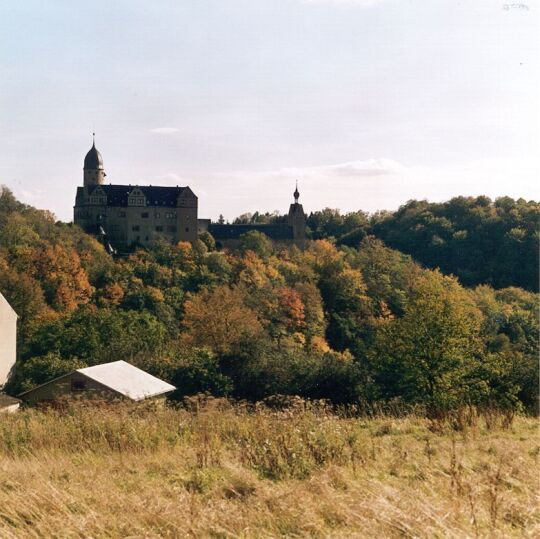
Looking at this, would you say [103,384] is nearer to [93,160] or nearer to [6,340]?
[6,340]

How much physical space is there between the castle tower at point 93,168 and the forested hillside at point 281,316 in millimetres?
11698

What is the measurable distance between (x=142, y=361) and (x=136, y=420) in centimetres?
2296

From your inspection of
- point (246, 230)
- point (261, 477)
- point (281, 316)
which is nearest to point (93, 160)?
point (246, 230)

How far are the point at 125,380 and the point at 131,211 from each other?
64.6 meters

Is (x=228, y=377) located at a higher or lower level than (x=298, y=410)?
lower

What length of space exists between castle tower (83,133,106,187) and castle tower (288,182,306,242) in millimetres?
26226

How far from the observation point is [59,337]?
36.6 m

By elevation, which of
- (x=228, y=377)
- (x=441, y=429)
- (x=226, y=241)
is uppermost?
(x=226, y=241)

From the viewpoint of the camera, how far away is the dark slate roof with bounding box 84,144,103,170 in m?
87.7

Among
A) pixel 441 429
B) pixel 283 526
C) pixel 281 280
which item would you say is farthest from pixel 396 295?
pixel 283 526

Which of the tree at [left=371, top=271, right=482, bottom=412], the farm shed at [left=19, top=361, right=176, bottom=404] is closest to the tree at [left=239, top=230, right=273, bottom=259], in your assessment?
the tree at [left=371, top=271, right=482, bottom=412]

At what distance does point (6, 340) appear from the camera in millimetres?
36062

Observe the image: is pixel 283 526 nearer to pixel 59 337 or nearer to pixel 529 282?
pixel 59 337

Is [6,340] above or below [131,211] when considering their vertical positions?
below
